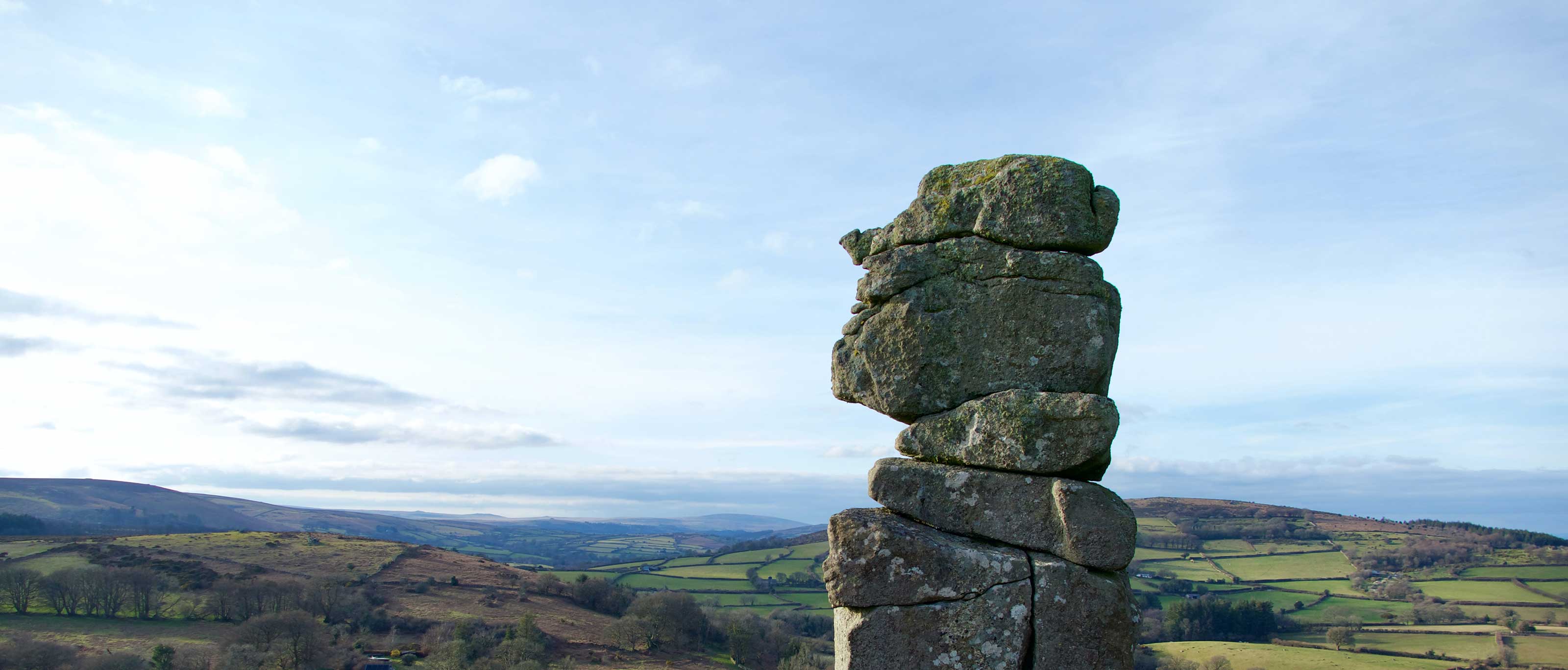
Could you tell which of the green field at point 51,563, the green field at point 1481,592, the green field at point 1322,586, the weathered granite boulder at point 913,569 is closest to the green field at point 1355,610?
the green field at point 1322,586

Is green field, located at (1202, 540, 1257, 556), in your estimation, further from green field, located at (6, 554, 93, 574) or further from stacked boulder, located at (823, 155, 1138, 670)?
green field, located at (6, 554, 93, 574)

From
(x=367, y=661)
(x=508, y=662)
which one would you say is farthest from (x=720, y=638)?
(x=367, y=661)

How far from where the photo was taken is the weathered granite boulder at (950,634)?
7.27 meters

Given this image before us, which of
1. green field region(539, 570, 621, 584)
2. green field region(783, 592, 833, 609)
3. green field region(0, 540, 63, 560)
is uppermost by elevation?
green field region(0, 540, 63, 560)

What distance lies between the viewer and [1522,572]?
330 feet

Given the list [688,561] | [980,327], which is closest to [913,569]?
[980,327]

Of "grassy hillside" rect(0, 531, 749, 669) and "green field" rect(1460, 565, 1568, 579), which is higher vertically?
"green field" rect(1460, 565, 1568, 579)

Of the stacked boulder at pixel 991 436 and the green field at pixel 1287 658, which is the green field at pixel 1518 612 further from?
the stacked boulder at pixel 991 436

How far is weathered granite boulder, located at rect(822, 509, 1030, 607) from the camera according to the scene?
24.2 ft

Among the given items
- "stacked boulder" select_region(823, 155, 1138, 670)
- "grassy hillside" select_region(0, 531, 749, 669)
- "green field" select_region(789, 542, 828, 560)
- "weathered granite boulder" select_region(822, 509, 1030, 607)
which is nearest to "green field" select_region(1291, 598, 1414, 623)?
Answer: "grassy hillside" select_region(0, 531, 749, 669)

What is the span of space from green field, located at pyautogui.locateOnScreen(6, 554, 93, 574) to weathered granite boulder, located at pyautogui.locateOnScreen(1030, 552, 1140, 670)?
351 feet

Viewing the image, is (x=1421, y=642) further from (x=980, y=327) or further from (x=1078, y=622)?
(x=980, y=327)

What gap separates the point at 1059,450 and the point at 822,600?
8801 cm

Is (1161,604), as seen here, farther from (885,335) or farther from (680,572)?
(885,335)
